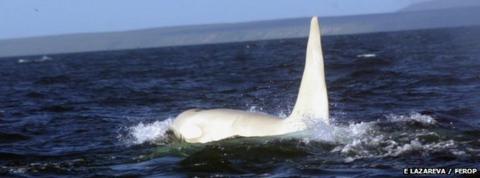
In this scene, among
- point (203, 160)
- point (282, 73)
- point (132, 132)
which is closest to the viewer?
point (203, 160)

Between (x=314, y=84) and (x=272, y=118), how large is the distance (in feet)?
4.24

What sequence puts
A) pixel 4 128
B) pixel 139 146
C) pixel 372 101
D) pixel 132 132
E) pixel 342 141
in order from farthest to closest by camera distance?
pixel 372 101 < pixel 4 128 < pixel 132 132 < pixel 139 146 < pixel 342 141

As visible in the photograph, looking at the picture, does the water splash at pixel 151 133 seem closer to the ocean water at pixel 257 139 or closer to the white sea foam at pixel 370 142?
the ocean water at pixel 257 139

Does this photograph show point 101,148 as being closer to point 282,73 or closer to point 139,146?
point 139,146

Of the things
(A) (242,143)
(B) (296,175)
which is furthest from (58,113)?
(B) (296,175)

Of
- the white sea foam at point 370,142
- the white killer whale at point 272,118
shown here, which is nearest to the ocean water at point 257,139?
the white sea foam at point 370,142

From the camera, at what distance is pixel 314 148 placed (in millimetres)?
14469

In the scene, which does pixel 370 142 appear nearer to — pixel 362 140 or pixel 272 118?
pixel 362 140

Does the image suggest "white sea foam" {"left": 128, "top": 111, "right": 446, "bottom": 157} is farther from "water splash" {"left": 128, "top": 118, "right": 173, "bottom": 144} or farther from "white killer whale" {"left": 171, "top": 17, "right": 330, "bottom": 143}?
"white killer whale" {"left": 171, "top": 17, "right": 330, "bottom": 143}

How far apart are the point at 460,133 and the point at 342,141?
94.2 inches

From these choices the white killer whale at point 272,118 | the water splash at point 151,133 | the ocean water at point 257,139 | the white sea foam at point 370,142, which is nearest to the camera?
the ocean water at point 257,139

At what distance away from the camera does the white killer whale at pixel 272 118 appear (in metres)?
13.6

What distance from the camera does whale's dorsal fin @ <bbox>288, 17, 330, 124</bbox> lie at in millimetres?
13594

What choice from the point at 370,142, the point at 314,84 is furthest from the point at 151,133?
the point at 314,84
